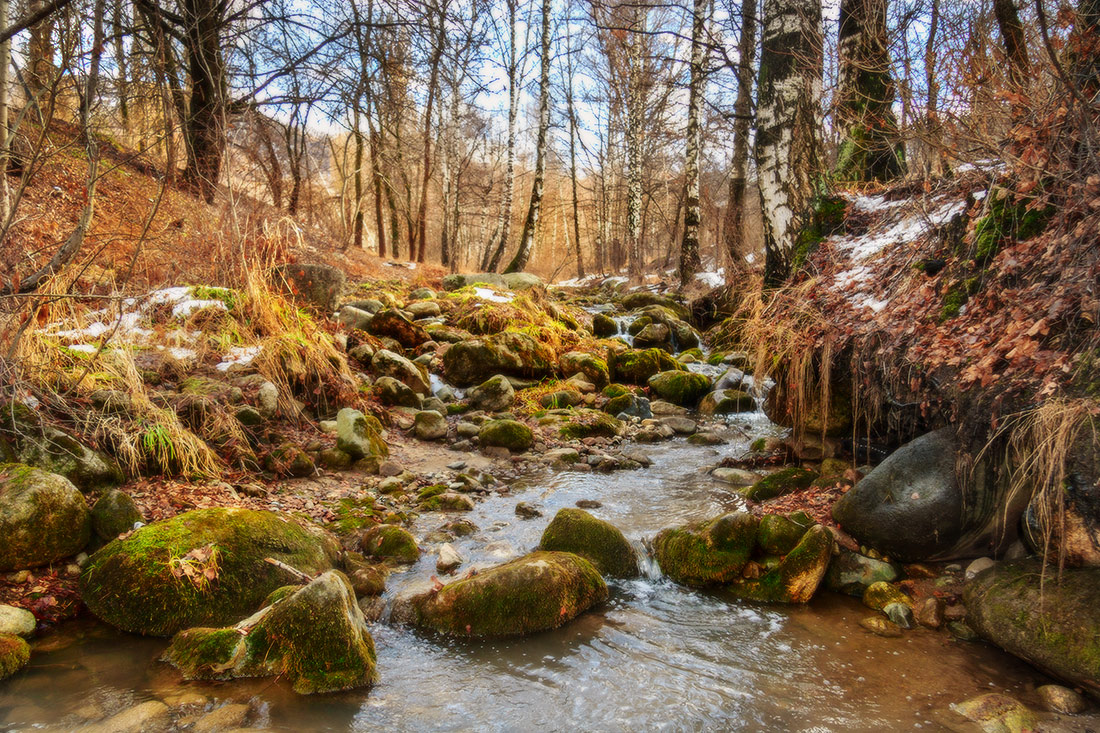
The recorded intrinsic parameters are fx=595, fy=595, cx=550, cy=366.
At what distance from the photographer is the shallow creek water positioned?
277cm

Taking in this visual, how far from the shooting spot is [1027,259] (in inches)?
150

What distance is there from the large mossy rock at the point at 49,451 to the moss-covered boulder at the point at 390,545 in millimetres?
1839

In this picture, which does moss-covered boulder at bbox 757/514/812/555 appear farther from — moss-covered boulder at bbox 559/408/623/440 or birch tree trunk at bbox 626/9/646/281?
birch tree trunk at bbox 626/9/646/281

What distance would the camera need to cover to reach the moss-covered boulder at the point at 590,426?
764cm

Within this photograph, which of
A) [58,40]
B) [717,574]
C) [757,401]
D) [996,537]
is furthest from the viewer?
[757,401]

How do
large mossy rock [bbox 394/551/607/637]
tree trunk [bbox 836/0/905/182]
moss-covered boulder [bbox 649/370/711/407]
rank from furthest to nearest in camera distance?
moss-covered boulder [bbox 649/370/711/407], tree trunk [bbox 836/0/905/182], large mossy rock [bbox 394/551/607/637]

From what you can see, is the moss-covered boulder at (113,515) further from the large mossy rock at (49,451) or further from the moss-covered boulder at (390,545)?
the moss-covered boulder at (390,545)

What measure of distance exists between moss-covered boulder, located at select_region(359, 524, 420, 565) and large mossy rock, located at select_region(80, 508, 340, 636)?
0.64m

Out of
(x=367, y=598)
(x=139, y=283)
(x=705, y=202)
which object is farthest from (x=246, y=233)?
(x=705, y=202)

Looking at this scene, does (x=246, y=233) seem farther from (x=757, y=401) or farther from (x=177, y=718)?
(x=757, y=401)

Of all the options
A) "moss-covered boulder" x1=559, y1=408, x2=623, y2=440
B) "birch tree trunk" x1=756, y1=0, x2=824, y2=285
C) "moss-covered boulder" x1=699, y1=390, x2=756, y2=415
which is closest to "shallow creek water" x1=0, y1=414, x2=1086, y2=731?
"moss-covered boulder" x1=559, y1=408, x2=623, y2=440

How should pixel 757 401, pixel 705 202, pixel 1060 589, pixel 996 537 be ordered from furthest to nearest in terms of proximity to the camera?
pixel 705 202, pixel 757 401, pixel 996 537, pixel 1060 589

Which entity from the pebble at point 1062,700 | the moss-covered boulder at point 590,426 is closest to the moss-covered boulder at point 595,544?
the pebble at point 1062,700

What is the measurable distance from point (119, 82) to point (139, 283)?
2603mm
